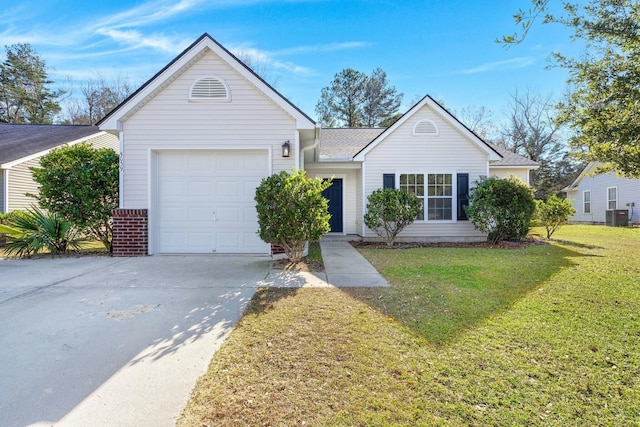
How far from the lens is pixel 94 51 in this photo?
1861 centimetres

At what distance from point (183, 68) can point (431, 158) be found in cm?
819

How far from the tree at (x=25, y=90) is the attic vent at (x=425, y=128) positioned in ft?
109

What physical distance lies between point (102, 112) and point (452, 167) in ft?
95.8

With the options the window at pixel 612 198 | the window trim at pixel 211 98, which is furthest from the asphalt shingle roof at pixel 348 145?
the window at pixel 612 198

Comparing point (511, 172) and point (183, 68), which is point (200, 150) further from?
point (511, 172)

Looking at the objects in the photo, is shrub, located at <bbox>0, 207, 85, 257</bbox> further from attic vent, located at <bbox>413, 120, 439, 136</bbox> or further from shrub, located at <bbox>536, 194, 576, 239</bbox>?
shrub, located at <bbox>536, 194, 576, 239</bbox>

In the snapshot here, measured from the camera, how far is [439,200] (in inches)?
418

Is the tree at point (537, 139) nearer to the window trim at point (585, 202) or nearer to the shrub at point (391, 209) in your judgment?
the window trim at point (585, 202)

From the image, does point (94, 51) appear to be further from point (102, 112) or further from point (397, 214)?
point (397, 214)

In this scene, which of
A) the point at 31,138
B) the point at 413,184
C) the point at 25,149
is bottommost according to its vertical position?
the point at 413,184

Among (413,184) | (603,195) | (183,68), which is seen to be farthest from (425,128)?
(603,195)

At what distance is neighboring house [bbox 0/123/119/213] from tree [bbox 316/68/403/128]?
17.7 metres

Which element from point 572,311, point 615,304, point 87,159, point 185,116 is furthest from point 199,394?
point 87,159

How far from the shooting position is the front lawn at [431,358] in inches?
77.5
